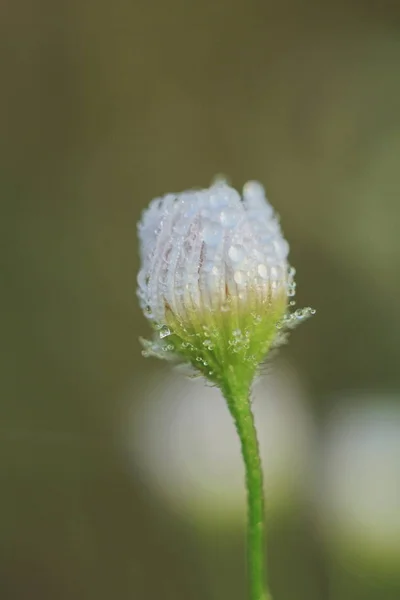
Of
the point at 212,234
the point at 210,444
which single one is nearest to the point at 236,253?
the point at 212,234

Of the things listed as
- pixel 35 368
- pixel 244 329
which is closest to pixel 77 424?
pixel 35 368

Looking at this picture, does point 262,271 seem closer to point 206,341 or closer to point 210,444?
point 206,341

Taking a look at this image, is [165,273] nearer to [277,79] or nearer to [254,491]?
[254,491]

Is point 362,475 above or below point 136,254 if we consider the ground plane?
below

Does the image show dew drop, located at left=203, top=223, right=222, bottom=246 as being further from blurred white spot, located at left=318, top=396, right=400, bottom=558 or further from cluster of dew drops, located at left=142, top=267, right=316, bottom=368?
blurred white spot, located at left=318, top=396, right=400, bottom=558

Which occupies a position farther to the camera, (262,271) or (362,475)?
(362,475)

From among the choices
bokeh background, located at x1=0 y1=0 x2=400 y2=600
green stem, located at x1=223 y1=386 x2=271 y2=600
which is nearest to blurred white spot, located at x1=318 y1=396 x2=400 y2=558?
bokeh background, located at x1=0 y1=0 x2=400 y2=600
